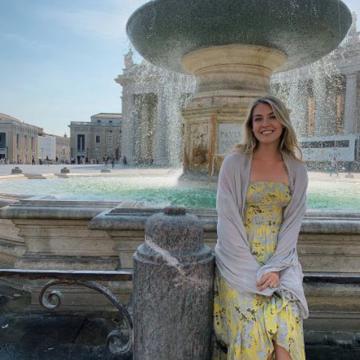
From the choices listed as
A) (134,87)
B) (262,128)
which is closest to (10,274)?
(262,128)

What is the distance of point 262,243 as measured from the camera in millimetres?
2242

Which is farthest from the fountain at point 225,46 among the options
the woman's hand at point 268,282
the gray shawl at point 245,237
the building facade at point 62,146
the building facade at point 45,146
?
the building facade at point 62,146

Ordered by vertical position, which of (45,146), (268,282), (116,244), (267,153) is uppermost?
(45,146)

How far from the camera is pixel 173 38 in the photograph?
657cm

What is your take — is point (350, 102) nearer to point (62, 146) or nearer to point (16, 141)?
point (16, 141)

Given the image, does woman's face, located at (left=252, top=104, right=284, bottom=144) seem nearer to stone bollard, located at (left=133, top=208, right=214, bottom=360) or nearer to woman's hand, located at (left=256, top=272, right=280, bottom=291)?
stone bollard, located at (left=133, top=208, right=214, bottom=360)

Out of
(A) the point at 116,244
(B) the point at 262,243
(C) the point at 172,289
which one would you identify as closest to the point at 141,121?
(A) the point at 116,244

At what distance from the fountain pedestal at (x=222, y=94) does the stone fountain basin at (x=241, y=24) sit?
0.81ft

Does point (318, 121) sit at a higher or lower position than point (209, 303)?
higher

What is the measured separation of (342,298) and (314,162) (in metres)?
30.1

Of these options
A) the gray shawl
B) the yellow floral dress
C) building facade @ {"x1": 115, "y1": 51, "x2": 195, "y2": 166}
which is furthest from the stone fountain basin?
building facade @ {"x1": 115, "y1": 51, "x2": 195, "y2": 166}

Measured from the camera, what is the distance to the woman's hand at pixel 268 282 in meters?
2.08

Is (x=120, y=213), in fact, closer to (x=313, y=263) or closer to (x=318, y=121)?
(x=313, y=263)

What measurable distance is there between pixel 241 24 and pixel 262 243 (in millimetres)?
4472
